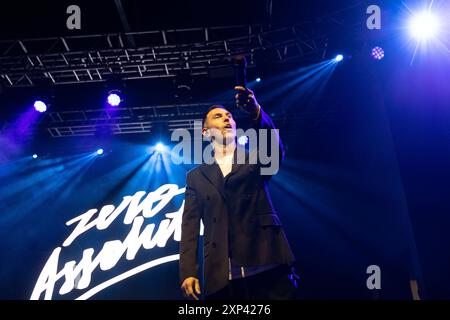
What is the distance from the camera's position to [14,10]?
6.27 meters

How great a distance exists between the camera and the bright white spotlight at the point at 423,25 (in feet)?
18.1

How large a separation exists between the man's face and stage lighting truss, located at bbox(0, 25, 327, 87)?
3.67 meters

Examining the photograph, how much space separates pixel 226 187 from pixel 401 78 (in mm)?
4837

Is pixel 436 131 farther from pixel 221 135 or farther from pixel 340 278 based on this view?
pixel 221 135

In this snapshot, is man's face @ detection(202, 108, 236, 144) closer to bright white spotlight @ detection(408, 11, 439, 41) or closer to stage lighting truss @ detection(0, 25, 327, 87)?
stage lighting truss @ detection(0, 25, 327, 87)

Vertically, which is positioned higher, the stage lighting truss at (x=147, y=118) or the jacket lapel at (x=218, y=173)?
the stage lighting truss at (x=147, y=118)

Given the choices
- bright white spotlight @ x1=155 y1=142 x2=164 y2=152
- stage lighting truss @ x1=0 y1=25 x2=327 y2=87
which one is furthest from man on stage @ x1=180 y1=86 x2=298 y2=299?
bright white spotlight @ x1=155 y1=142 x2=164 y2=152

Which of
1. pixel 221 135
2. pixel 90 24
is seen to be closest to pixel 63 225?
pixel 90 24

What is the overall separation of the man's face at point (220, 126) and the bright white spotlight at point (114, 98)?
14.4 ft

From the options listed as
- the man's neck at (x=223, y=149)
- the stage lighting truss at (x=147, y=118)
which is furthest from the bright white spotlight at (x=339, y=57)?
the man's neck at (x=223, y=149)

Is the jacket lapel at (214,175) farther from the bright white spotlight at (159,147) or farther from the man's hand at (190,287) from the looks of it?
the bright white spotlight at (159,147)

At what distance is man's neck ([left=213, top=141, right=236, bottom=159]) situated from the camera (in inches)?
103

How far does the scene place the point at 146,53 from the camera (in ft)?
20.7

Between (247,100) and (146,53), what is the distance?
4.54 meters
